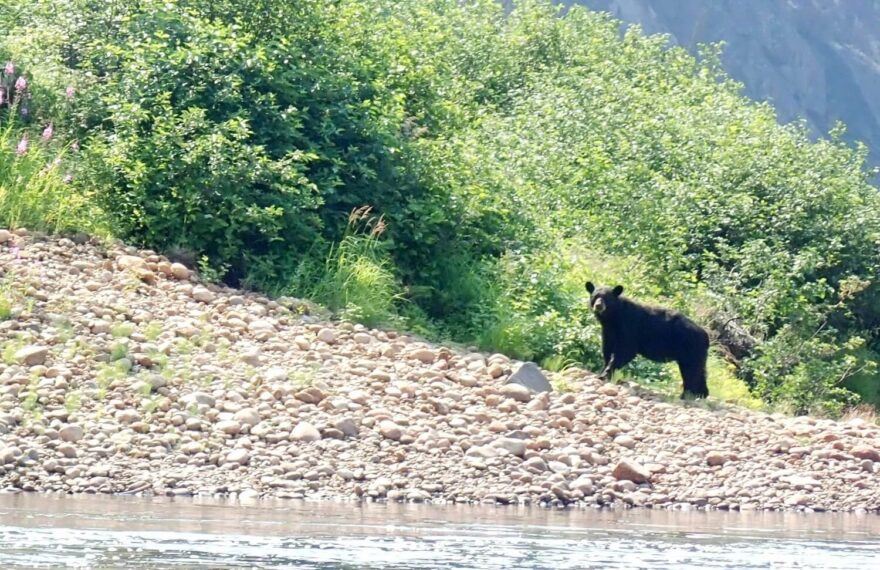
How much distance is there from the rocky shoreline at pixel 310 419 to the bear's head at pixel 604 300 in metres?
0.59

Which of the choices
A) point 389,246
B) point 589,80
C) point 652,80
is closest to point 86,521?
point 389,246

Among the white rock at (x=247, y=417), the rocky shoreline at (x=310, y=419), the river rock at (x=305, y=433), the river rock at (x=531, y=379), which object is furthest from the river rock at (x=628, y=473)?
the white rock at (x=247, y=417)

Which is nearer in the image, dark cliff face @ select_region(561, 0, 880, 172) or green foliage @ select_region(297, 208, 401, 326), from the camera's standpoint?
green foliage @ select_region(297, 208, 401, 326)

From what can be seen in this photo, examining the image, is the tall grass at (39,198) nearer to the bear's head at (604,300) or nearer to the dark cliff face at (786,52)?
the bear's head at (604,300)

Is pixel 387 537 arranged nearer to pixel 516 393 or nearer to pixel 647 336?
pixel 516 393

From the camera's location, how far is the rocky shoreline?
393 inches

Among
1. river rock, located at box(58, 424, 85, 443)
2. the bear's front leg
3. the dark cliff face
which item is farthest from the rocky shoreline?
the dark cliff face

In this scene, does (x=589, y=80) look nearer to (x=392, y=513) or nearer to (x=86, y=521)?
(x=392, y=513)

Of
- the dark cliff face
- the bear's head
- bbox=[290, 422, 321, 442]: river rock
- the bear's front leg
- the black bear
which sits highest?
the dark cliff face

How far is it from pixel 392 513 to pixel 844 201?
1126 centimetres

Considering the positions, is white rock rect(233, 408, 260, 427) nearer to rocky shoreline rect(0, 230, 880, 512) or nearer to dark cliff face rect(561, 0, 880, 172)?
rocky shoreline rect(0, 230, 880, 512)

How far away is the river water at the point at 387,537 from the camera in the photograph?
7.42 metres

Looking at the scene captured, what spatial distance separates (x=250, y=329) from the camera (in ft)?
42.1

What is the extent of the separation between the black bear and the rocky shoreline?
18.5 inches
